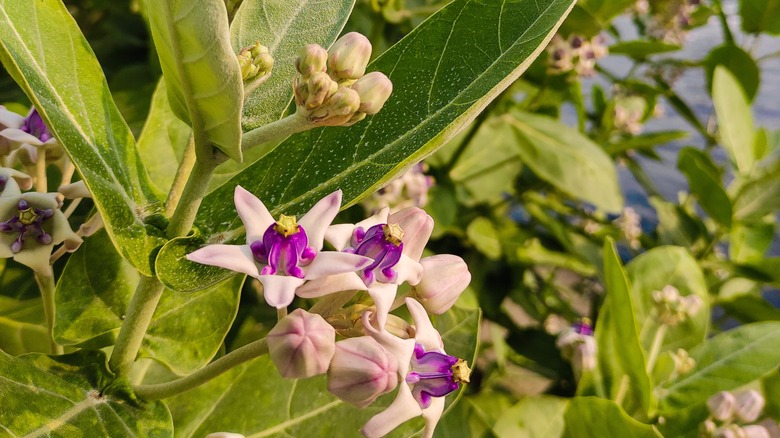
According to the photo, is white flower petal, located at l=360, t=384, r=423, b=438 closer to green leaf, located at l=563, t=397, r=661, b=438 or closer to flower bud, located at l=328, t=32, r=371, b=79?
flower bud, located at l=328, t=32, r=371, b=79

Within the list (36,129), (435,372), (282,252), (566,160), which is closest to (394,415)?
(435,372)

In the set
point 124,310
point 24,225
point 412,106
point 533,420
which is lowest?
point 533,420

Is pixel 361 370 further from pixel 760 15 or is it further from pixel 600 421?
pixel 760 15

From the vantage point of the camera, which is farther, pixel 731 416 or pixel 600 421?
pixel 731 416

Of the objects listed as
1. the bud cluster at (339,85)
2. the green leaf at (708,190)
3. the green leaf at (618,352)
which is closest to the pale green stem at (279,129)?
the bud cluster at (339,85)

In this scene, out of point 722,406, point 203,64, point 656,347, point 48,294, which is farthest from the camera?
point 656,347

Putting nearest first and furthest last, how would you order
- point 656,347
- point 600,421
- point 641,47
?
point 600,421
point 656,347
point 641,47

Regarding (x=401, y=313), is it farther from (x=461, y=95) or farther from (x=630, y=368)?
(x=630, y=368)
